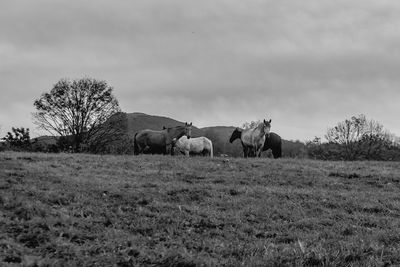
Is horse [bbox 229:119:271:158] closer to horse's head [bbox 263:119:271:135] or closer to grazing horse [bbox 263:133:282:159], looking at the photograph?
horse's head [bbox 263:119:271:135]

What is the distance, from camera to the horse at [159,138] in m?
30.0

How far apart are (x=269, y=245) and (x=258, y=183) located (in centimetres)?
798

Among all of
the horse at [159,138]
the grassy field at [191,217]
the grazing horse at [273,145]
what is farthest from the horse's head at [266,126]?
the grassy field at [191,217]

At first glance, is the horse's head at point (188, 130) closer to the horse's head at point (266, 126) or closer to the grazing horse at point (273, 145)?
the horse's head at point (266, 126)

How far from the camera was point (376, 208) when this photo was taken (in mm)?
13031

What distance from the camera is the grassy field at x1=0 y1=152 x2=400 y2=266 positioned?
7.65 metres

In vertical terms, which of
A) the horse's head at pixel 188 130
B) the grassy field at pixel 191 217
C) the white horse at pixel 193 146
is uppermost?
the horse's head at pixel 188 130

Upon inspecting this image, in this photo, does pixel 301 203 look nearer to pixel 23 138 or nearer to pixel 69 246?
pixel 69 246

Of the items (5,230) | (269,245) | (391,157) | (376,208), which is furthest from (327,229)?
(391,157)

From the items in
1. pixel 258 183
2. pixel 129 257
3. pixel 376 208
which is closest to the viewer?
pixel 129 257

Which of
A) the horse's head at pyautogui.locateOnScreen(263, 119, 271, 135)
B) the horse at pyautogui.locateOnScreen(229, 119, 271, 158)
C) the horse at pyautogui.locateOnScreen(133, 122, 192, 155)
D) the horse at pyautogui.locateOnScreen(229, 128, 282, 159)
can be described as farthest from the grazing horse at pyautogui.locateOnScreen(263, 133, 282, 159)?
the horse at pyautogui.locateOnScreen(133, 122, 192, 155)

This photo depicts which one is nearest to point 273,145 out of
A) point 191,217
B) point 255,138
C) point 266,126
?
point 255,138

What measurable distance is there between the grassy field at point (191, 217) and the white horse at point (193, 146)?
1269cm

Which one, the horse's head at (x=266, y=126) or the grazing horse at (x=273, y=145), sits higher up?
the horse's head at (x=266, y=126)
